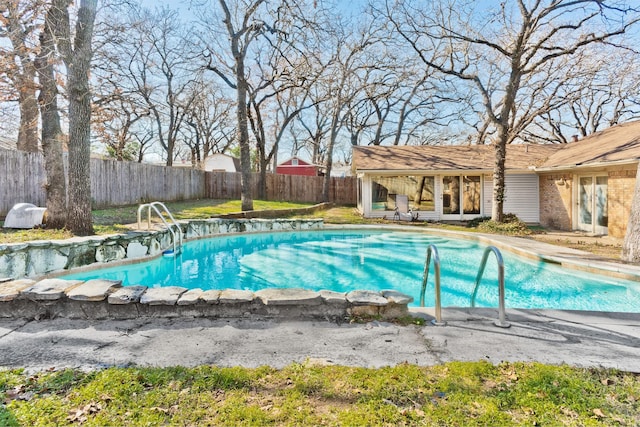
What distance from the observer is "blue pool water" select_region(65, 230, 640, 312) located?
18.2 feet

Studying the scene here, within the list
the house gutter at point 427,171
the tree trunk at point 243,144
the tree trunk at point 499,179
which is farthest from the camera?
the house gutter at point 427,171

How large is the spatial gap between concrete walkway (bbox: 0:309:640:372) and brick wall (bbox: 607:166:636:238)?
309 inches

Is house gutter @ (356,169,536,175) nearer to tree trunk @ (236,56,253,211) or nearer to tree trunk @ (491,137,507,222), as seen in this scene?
tree trunk @ (491,137,507,222)

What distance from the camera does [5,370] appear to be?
2.27 metres

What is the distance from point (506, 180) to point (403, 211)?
4.58m

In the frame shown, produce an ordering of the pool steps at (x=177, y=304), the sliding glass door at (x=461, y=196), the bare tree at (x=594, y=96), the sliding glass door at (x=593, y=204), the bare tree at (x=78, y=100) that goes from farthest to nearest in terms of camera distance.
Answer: the bare tree at (x=594, y=96) < the sliding glass door at (x=461, y=196) < the sliding glass door at (x=593, y=204) < the bare tree at (x=78, y=100) < the pool steps at (x=177, y=304)

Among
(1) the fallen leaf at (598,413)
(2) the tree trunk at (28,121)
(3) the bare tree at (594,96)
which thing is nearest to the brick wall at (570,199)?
(3) the bare tree at (594,96)

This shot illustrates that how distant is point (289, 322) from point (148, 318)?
4.38 ft

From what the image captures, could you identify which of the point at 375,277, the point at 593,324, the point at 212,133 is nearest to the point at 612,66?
the point at 375,277

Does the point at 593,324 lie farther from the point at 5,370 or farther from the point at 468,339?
the point at 5,370

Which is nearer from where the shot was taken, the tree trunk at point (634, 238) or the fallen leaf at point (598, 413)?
the fallen leaf at point (598, 413)

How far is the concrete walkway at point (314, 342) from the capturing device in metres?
2.47

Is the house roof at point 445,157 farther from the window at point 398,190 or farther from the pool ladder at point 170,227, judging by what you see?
the pool ladder at point 170,227

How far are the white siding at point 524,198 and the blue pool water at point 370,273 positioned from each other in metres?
5.78
